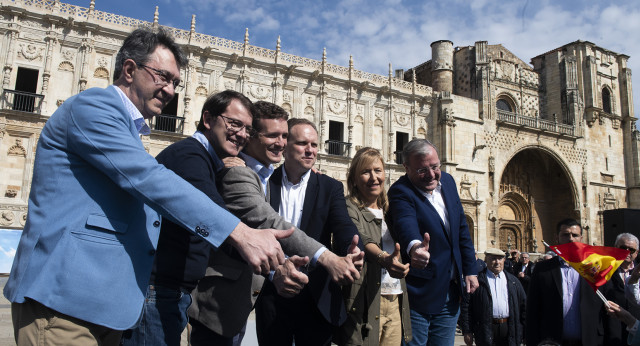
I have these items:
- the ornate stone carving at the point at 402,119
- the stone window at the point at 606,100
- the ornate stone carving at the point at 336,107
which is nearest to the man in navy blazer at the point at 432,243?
the ornate stone carving at the point at 336,107

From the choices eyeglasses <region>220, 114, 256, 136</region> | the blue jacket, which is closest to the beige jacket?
eyeglasses <region>220, 114, 256, 136</region>

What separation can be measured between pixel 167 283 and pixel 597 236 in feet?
93.4

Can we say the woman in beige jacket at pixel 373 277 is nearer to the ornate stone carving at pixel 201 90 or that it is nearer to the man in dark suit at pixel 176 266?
the man in dark suit at pixel 176 266

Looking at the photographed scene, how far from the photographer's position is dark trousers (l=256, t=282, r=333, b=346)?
2.66 meters

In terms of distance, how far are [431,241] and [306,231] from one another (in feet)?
3.69

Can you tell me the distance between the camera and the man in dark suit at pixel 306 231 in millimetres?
2658

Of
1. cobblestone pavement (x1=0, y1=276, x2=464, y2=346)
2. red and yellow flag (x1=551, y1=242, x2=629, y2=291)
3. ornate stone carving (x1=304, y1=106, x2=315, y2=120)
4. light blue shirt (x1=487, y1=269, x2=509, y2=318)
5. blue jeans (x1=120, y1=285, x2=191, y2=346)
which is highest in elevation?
ornate stone carving (x1=304, y1=106, x2=315, y2=120)

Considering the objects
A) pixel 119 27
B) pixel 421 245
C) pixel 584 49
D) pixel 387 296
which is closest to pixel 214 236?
pixel 421 245

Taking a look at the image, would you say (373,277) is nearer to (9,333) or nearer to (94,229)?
(94,229)

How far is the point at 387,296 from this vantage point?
10.8 ft

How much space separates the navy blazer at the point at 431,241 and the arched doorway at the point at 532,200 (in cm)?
2314

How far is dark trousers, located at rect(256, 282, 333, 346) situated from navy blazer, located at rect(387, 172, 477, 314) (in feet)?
2.77

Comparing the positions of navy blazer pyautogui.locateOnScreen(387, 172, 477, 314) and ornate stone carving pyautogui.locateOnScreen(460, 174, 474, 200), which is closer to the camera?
navy blazer pyautogui.locateOnScreen(387, 172, 477, 314)

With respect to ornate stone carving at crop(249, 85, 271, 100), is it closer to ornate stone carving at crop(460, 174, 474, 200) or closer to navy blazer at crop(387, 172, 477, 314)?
ornate stone carving at crop(460, 174, 474, 200)
